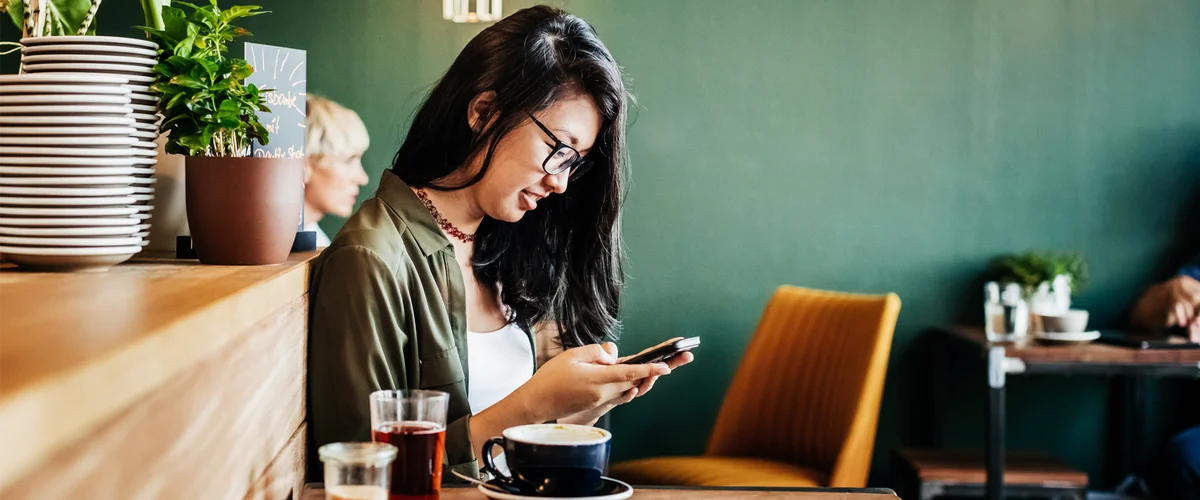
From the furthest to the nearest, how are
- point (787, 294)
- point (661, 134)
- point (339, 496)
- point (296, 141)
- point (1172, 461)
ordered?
1. point (661, 134)
2. point (787, 294)
3. point (1172, 461)
4. point (296, 141)
5. point (339, 496)

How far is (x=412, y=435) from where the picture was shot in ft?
3.43

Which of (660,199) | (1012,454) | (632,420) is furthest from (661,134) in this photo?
(1012,454)

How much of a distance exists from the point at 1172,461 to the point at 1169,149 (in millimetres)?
1241

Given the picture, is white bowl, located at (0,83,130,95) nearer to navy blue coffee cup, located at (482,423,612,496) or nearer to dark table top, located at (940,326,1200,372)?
navy blue coffee cup, located at (482,423,612,496)

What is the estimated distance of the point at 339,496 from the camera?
3.09 feet

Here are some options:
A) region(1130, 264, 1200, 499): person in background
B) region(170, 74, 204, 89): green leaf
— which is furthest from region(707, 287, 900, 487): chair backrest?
region(170, 74, 204, 89): green leaf

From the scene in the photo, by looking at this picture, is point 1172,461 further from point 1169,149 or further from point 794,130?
point 794,130

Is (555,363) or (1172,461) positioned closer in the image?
(555,363)

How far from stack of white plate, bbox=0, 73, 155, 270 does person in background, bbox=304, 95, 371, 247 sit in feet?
8.20

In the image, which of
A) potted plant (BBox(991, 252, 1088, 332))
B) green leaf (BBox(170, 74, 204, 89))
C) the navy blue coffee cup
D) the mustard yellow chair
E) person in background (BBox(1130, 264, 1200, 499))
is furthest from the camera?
potted plant (BBox(991, 252, 1088, 332))

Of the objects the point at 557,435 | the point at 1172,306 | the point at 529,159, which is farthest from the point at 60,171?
the point at 1172,306

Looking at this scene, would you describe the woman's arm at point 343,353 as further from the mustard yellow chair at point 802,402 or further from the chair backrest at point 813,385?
the chair backrest at point 813,385

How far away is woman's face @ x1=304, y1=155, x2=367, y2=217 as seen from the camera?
11.4ft

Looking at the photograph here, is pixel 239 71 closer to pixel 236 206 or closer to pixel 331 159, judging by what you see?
pixel 236 206
